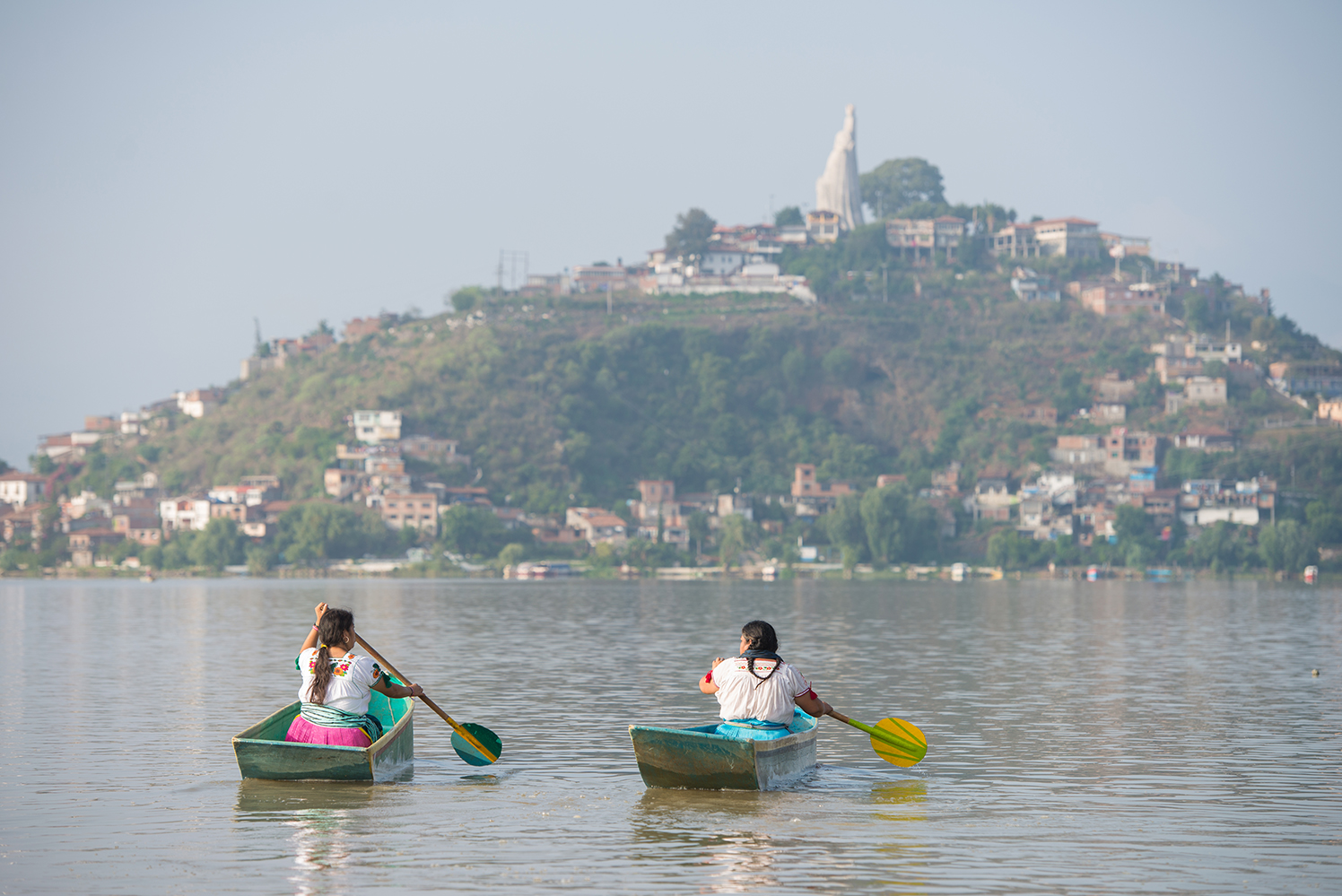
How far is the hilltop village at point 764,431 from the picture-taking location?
12988 centimetres

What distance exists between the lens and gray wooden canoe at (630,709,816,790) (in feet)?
53.5

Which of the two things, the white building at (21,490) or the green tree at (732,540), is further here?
the white building at (21,490)

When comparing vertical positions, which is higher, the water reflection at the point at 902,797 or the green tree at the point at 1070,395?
the green tree at the point at 1070,395

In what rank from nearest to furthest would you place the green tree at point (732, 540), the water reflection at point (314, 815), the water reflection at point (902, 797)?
the water reflection at point (314, 815) → the water reflection at point (902, 797) → the green tree at point (732, 540)

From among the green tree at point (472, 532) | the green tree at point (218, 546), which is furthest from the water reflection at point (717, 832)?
the green tree at point (218, 546)

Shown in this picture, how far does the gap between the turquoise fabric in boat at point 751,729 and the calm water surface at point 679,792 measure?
644mm

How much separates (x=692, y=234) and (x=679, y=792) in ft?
565

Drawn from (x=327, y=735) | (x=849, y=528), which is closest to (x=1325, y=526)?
(x=849, y=528)

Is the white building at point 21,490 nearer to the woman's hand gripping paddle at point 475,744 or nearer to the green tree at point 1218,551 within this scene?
Result: the green tree at point 1218,551

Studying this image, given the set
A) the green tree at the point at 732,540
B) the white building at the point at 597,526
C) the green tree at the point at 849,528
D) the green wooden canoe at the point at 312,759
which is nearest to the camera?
the green wooden canoe at the point at 312,759

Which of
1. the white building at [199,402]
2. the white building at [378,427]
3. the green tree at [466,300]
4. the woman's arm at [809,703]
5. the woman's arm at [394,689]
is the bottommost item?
the woman's arm at [809,703]

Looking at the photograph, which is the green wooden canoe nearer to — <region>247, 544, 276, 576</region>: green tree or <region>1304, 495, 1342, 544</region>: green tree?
<region>247, 544, 276, 576</region>: green tree

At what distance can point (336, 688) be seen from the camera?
54.2ft

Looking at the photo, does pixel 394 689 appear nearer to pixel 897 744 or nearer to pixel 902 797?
pixel 902 797
